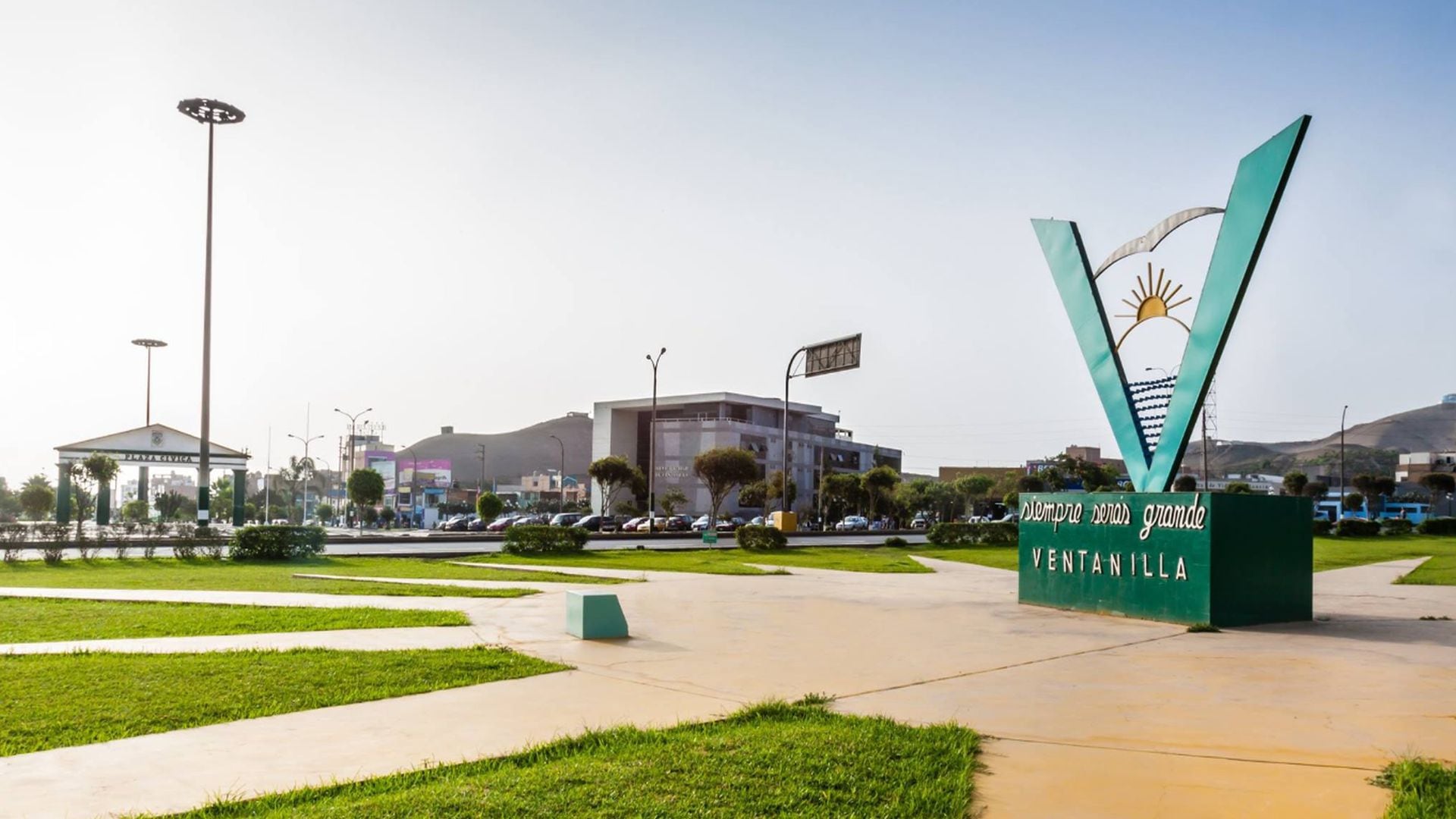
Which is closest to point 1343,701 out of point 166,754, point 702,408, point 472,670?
point 472,670

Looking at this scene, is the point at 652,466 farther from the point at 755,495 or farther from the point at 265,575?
the point at 265,575

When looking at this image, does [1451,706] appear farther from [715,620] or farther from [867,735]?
[715,620]

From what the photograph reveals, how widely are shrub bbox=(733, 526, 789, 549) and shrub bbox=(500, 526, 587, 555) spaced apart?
25.4 feet

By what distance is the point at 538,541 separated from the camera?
113ft

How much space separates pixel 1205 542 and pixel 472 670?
10163mm

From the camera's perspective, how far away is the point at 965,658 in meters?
11.4

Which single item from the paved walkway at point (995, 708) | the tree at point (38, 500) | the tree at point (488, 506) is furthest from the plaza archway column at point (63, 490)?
the paved walkway at point (995, 708)

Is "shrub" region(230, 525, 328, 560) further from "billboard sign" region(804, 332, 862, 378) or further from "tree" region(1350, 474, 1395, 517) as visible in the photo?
"tree" region(1350, 474, 1395, 517)

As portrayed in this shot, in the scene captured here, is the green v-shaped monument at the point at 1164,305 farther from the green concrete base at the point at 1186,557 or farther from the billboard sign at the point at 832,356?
the billboard sign at the point at 832,356

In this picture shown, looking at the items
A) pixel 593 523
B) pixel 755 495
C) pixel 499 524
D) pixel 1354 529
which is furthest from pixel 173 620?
pixel 755 495

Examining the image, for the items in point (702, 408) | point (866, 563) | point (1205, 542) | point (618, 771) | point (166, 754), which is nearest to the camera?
point (618, 771)

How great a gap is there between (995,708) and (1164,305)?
10.3 meters

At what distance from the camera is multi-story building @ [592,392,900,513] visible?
102m

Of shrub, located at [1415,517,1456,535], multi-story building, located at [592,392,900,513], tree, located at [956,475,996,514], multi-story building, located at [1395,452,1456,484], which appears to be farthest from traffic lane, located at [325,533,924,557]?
multi-story building, located at [1395,452,1456,484]
